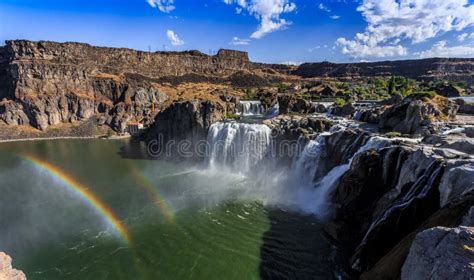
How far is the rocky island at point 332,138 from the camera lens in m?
14.3

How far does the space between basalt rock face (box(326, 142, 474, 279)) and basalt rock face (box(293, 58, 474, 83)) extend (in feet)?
444

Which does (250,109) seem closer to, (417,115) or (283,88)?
(283,88)

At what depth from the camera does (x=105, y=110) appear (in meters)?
87.8

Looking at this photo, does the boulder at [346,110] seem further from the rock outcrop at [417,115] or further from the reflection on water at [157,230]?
the reflection on water at [157,230]

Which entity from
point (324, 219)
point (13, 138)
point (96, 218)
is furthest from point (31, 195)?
point (13, 138)

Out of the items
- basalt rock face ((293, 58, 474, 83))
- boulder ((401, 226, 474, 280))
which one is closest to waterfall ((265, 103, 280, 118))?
boulder ((401, 226, 474, 280))

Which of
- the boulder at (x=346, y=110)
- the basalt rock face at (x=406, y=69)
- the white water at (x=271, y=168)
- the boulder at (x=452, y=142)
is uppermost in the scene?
the basalt rock face at (x=406, y=69)

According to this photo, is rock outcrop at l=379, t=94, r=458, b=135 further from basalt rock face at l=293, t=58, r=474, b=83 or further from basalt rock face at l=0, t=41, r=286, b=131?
basalt rock face at l=293, t=58, r=474, b=83

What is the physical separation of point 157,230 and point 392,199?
61.6 feet

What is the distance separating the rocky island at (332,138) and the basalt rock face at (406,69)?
67217mm

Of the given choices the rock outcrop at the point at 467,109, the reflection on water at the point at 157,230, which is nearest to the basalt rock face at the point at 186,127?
the reflection on water at the point at 157,230

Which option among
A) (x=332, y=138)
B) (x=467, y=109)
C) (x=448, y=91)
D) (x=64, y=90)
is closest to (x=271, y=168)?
(x=332, y=138)

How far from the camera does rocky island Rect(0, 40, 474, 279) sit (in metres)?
14.3

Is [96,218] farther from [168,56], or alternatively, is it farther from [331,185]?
[168,56]
